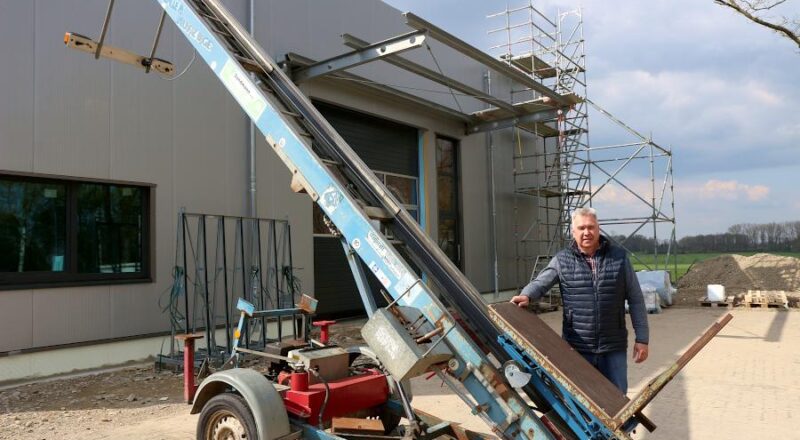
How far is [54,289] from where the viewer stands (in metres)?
7.20

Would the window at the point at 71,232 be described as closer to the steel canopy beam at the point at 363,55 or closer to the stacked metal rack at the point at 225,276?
the stacked metal rack at the point at 225,276

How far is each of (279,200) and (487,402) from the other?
24.9ft

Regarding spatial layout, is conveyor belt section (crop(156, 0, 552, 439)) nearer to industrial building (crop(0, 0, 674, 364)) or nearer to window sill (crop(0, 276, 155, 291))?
industrial building (crop(0, 0, 674, 364))

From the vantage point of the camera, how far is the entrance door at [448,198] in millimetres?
14828

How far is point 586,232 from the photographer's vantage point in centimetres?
365

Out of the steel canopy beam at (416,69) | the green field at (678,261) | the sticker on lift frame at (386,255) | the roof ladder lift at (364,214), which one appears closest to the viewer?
the roof ladder lift at (364,214)

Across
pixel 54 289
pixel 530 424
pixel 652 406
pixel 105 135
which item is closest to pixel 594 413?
pixel 530 424

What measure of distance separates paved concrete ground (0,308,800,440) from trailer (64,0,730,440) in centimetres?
136

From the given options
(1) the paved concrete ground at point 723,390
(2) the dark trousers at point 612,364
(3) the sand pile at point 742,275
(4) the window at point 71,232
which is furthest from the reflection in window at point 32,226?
(3) the sand pile at point 742,275

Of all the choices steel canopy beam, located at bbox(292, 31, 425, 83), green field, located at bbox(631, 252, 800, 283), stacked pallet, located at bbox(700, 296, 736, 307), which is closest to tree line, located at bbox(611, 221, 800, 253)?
green field, located at bbox(631, 252, 800, 283)

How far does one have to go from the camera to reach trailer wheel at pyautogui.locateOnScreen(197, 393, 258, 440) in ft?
11.9

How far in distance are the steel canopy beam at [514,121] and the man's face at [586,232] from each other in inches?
411

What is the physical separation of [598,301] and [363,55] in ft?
23.0

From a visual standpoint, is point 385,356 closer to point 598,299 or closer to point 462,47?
point 598,299
